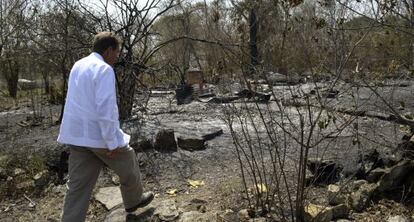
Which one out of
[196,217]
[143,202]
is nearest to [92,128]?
[143,202]

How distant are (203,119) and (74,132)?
5.26 m

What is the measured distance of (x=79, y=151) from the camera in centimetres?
432

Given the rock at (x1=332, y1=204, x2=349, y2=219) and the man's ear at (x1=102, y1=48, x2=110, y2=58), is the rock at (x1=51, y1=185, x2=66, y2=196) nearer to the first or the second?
the man's ear at (x1=102, y1=48, x2=110, y2=58)

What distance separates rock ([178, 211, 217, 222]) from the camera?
4.56 meters

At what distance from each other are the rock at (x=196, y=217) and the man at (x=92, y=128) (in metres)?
0.58

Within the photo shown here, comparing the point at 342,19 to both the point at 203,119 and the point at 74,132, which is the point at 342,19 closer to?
the point at 74,132

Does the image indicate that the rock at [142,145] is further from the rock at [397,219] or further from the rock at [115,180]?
the rock at [397,219]

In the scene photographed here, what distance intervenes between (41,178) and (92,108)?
2.77 meters

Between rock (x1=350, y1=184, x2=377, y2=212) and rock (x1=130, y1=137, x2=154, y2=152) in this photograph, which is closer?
rock (x1=350, y1=184, x2=377, y2=212)

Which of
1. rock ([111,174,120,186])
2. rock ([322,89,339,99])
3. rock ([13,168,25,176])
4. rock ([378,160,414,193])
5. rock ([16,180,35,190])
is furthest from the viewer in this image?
rock ([13,168,25,176])

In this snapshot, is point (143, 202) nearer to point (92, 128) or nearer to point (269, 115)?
point (92, 128)

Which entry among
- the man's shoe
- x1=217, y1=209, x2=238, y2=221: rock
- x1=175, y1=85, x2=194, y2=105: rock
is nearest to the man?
the man's shoe

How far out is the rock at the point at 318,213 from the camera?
4.11 meters

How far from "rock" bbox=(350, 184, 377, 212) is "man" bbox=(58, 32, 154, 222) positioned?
1983 mm
